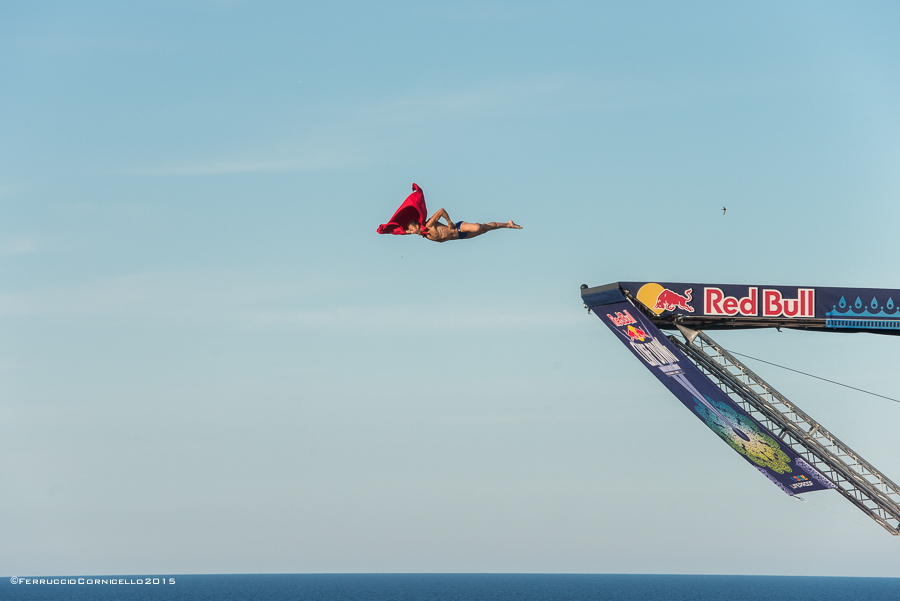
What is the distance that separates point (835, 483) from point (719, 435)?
4.25 metres

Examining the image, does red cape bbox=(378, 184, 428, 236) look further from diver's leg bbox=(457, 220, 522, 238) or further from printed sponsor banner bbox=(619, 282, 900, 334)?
printed sponsor banner bbox=(619, 282, 900, 334)

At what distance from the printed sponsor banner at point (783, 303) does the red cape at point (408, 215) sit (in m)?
11.6

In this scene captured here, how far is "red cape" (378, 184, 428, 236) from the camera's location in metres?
28.2

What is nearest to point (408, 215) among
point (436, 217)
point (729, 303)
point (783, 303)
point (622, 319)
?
point (436, 217)

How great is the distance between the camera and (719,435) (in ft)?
128

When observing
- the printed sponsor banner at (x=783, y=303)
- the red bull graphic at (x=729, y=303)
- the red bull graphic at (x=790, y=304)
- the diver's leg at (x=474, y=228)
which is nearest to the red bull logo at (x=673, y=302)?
the printed sponsor banner at (x=783, y=303)

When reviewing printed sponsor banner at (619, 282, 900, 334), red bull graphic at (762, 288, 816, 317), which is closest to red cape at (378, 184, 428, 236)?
printed sponsor banner at (619, 282, 900, 334)

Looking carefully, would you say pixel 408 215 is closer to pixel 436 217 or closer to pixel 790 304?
pixel 436 217

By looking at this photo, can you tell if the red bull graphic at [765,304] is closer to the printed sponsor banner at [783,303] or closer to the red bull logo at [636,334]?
the printed sponsor banner at [783,303]

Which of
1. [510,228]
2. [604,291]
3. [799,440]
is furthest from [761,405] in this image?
[510,228]

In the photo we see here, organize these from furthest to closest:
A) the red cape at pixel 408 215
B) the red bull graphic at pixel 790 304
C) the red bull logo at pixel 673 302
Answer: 1. the red bull logo at pixel 673 302
2. the red bull graphic at pixel 790 304
3. the red cape at pixel 408 215

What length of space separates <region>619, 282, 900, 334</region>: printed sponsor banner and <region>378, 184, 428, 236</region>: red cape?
38.1 feet

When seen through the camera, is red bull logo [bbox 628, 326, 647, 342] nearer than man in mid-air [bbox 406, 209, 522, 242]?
No

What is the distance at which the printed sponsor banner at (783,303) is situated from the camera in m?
37.6
